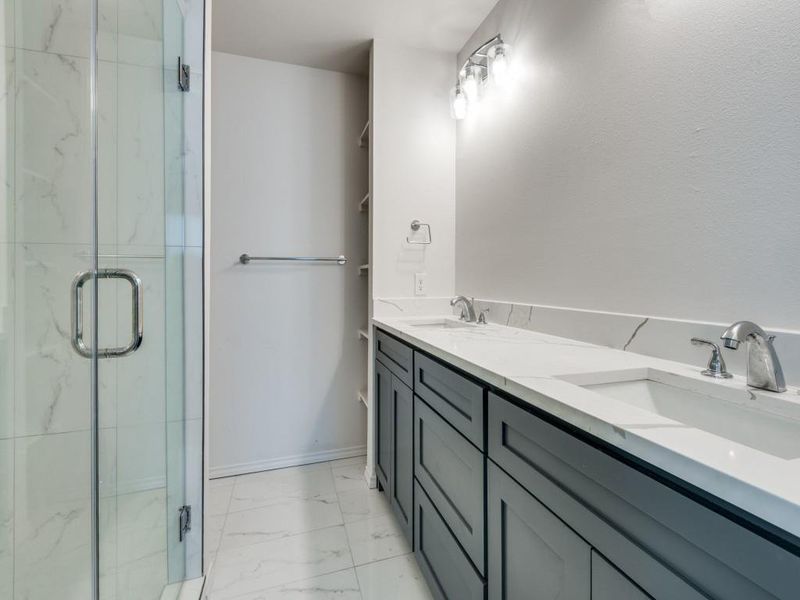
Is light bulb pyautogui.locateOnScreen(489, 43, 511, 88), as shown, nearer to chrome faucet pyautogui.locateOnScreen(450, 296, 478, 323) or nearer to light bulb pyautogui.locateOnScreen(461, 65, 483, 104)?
light bulb pyautogui.locateOnScreen(461, 65, 483, 104)

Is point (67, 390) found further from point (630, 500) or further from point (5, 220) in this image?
point (630, 500)

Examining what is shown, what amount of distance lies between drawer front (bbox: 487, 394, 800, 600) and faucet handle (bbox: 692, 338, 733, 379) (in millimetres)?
448

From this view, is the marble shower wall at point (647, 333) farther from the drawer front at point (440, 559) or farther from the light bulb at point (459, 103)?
the light bulb at point (459, 103)

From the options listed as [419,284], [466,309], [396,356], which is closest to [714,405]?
[396,356]

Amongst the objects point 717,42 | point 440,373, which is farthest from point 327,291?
point 717,42

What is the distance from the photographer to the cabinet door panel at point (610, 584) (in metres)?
0.48

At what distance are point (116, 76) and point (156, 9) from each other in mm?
306

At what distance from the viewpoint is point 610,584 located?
0.52 meters

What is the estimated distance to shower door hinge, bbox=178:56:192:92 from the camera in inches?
50.6

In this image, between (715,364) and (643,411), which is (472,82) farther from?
(643,411)

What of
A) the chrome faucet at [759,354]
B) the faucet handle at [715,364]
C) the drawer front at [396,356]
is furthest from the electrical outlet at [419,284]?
the chrome faucet at [759,354]

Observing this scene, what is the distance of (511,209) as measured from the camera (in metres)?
1.60

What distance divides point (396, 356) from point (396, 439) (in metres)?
0.35

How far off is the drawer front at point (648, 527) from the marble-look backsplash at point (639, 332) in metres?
0.50
